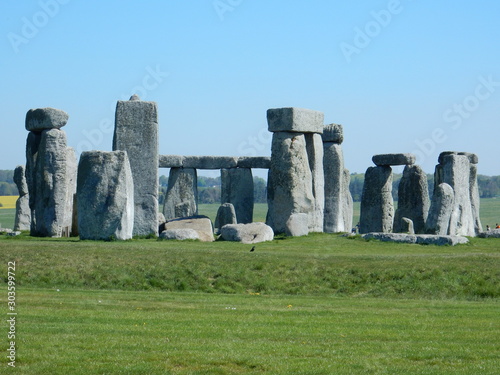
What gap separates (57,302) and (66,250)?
494cm

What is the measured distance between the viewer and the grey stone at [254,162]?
36.3 meters

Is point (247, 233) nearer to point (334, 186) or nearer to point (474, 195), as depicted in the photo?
point (334, 186)

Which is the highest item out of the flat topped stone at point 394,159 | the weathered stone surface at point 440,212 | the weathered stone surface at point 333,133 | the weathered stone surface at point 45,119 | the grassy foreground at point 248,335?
the weathered stone surface at point 333,133

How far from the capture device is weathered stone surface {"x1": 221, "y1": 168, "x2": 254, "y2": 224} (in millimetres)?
36438

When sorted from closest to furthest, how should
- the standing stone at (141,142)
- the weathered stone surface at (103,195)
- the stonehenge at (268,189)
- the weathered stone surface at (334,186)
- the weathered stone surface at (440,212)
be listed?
Result: the weathered stone surface at (103,195)
the stonehenge at (268,189)
the standing stone at (141,142)
the weathered stone surface at (440,212)
the weathered stone surface at (334,186)

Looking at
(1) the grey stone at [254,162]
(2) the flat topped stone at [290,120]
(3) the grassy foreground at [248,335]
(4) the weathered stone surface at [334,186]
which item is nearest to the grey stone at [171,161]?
(1) the grey stone at [254,162]

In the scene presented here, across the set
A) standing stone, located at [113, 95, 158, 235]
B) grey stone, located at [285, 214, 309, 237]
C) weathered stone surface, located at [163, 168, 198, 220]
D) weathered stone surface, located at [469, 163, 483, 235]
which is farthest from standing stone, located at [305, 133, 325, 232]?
weathered stone surface, located at [163, 168, 198, 220]

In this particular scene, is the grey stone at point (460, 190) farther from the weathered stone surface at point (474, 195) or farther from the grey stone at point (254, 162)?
the grey stone at point (254, 162)

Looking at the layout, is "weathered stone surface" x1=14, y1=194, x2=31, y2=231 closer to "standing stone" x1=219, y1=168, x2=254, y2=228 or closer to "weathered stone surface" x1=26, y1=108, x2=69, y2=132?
"standing stone" x1=219, y1=168, x2=254, y2=228

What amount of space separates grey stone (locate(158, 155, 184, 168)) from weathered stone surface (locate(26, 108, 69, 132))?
1098cm

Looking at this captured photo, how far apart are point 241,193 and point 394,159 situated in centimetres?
696

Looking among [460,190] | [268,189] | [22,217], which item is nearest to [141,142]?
[268,189]

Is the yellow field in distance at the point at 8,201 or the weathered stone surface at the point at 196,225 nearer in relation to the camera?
the weathered stone surface at the point at 196,225

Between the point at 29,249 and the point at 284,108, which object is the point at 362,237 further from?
the point at 29,249
